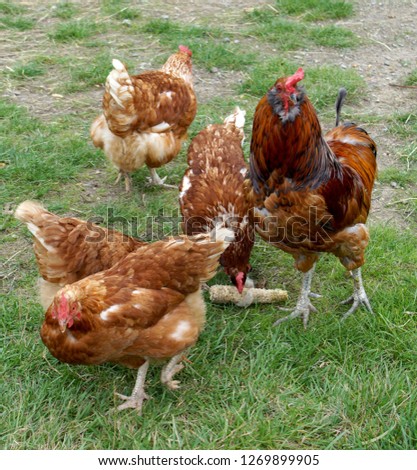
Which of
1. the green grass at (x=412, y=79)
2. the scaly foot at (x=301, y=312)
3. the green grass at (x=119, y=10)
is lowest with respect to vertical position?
the scaly foot at (x=301, y=312)

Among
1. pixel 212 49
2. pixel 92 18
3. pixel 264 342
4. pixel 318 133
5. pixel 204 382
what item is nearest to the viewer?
pixel 318 133

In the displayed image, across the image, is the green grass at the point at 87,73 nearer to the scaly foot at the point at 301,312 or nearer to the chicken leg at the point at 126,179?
the chicken leg at the point at 126,179

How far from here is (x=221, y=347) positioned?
361 cm

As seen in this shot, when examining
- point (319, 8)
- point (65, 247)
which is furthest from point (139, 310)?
point (319, 8)

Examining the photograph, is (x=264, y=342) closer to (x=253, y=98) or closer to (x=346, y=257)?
(x=346, y=257)

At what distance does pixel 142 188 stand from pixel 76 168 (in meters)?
0.67

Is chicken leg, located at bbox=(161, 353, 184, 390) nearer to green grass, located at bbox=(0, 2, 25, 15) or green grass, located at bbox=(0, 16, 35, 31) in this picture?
green grass, located at bbox=(0, 16, 35, 31)

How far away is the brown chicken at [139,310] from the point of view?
117 inches

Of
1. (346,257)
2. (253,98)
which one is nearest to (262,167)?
(346,257)

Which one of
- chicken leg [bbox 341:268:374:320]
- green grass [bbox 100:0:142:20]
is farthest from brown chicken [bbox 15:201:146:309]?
green grass [bbox 100:0:142:20]

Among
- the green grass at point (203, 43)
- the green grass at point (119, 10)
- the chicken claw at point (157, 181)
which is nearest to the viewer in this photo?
→ the chicken claw at point (157, 181)

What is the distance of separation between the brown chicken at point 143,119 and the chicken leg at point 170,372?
84.4 inches

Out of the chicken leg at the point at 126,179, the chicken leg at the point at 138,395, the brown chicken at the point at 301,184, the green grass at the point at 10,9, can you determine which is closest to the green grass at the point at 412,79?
the brown chicken at the point at 301,184

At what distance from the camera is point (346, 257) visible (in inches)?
141
